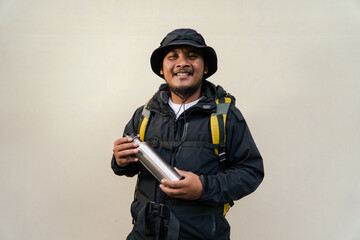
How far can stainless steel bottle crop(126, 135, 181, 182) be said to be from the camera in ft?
3.78

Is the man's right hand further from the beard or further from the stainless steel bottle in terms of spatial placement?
the beard

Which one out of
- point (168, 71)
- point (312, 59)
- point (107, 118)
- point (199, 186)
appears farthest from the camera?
point (107, 118)

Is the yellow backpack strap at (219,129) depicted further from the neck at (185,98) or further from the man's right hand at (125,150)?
the man's right hand at (125,150)

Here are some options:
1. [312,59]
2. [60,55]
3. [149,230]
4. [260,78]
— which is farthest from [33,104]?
[312,59]

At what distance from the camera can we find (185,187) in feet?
3.71

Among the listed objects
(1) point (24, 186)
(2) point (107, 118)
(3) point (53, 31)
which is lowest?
(1) point (24, 186)

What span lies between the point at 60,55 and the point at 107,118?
668mm

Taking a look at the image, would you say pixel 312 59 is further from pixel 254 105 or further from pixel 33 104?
pixel 33 104

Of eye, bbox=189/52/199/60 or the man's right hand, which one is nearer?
the man's right hand

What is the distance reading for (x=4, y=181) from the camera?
2.23 meters

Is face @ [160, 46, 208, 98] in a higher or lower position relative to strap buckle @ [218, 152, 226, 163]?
higher

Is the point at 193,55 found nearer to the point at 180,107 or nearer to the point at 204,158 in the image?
the point at 180,107

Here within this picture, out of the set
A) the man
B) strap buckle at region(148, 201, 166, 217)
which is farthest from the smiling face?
strap buckle at region(148, 201, 166, 217)

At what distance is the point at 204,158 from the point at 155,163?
0.80 ft
